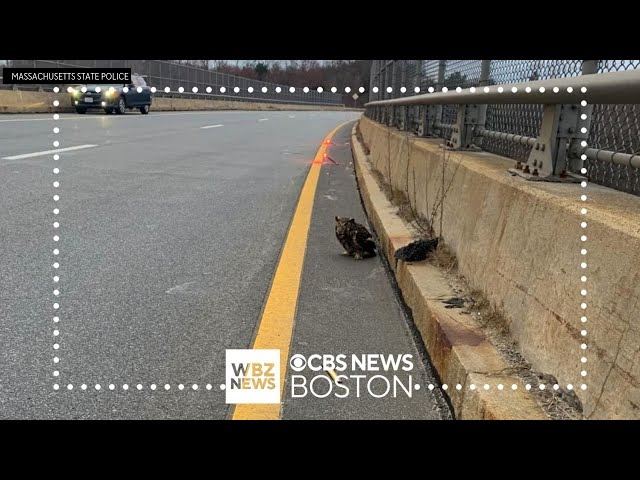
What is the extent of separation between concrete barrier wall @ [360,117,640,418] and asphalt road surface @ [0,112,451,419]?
0.46m

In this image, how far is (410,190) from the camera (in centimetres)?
504

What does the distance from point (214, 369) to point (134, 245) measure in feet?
6.67

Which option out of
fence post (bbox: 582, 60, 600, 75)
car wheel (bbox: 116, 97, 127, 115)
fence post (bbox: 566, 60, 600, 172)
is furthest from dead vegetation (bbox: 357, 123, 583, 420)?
car wheel (bbox: 116, 97, 127, 115)

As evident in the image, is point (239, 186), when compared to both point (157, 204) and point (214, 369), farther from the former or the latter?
point (214, 369)

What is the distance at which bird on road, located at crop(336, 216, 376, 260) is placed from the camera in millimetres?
4309

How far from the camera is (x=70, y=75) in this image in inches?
104

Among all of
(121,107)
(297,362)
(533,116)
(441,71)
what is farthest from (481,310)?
(121,107)

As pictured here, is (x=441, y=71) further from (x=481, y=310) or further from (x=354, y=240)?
(x=481, y=310)

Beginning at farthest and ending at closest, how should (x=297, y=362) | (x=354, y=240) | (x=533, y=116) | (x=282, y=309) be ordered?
(x=354, y=240) < (x=533, y=116) < (x=282, y=309) < (x=297, y=362)

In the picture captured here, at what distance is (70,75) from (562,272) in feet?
7.02

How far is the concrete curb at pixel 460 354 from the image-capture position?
1.92 meters

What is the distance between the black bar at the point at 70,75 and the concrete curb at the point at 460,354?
1.68 m

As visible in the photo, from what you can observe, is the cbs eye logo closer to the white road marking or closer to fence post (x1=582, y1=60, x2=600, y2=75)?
fence post (x1=582, y1=60, x2=600, y2=75)

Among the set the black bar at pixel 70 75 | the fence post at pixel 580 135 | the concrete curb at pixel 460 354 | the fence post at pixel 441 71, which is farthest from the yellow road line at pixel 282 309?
the fence post at pixel 441 71
